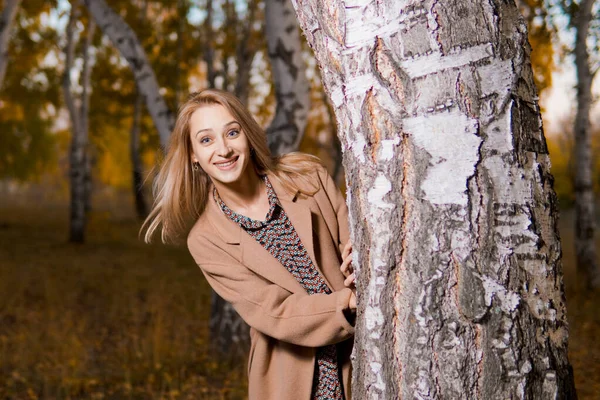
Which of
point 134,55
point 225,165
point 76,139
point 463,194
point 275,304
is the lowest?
point 275,304

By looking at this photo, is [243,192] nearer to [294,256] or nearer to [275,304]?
[294,256]

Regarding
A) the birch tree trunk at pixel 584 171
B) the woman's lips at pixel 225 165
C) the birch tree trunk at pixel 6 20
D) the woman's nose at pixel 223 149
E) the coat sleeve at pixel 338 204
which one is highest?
the birch tree trunk at pixel 6 20

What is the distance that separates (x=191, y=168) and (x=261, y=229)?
1.39 ft

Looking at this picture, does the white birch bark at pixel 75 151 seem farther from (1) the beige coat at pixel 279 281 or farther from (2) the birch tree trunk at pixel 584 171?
(1) the beige coat at pixel 279 281

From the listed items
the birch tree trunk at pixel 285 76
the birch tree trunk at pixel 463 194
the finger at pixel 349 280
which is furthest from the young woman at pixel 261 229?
the birch tree trunk at pixel 285 76

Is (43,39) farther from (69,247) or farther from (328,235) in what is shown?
(328,235)

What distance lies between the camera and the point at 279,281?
235cm

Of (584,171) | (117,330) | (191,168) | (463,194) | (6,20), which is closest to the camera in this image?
(463,194)

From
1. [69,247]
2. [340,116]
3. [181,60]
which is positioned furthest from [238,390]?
[181,60]

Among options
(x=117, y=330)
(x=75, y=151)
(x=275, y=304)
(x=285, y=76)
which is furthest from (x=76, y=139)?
(x=275, y=304)

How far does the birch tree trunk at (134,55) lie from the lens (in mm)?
5152

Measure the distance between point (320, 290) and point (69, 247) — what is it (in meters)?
12.8

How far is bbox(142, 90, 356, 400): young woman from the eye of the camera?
236cm

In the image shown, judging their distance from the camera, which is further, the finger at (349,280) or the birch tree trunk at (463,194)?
the finger at (349,280)
